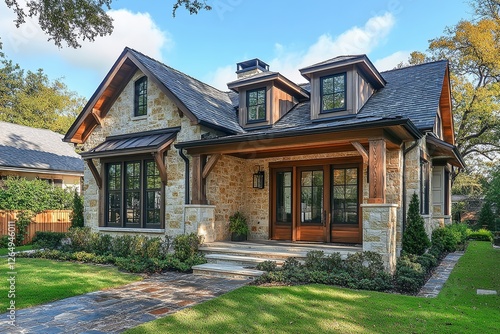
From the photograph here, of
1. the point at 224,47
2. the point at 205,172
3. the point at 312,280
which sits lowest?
the point at 312,280

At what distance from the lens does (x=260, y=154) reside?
38.4ft

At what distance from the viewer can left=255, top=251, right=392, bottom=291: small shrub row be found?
22.6 feet

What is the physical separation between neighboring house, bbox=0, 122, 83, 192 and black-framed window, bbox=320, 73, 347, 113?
40.5 ft

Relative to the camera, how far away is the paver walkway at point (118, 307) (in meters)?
4.87

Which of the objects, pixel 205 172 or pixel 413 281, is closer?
pixel 413 281

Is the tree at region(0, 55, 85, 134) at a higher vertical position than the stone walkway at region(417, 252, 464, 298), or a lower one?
higher

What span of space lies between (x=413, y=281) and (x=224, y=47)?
983 centimetres

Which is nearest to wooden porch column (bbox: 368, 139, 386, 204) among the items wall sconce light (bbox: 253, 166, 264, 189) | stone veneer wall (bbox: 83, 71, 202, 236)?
wall sconce light (bbox: 253, 166, 264, 189)

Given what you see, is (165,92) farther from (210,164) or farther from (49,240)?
(49,240)

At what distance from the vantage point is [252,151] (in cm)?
999

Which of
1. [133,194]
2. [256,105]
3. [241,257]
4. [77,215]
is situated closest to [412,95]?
[256,105]

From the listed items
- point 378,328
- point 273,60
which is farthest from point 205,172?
point 273,60

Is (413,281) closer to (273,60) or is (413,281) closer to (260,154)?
(260,154)

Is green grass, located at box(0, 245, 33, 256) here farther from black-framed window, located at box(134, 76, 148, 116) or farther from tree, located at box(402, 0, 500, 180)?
tree, located at box(402, 0, 500, 180)
